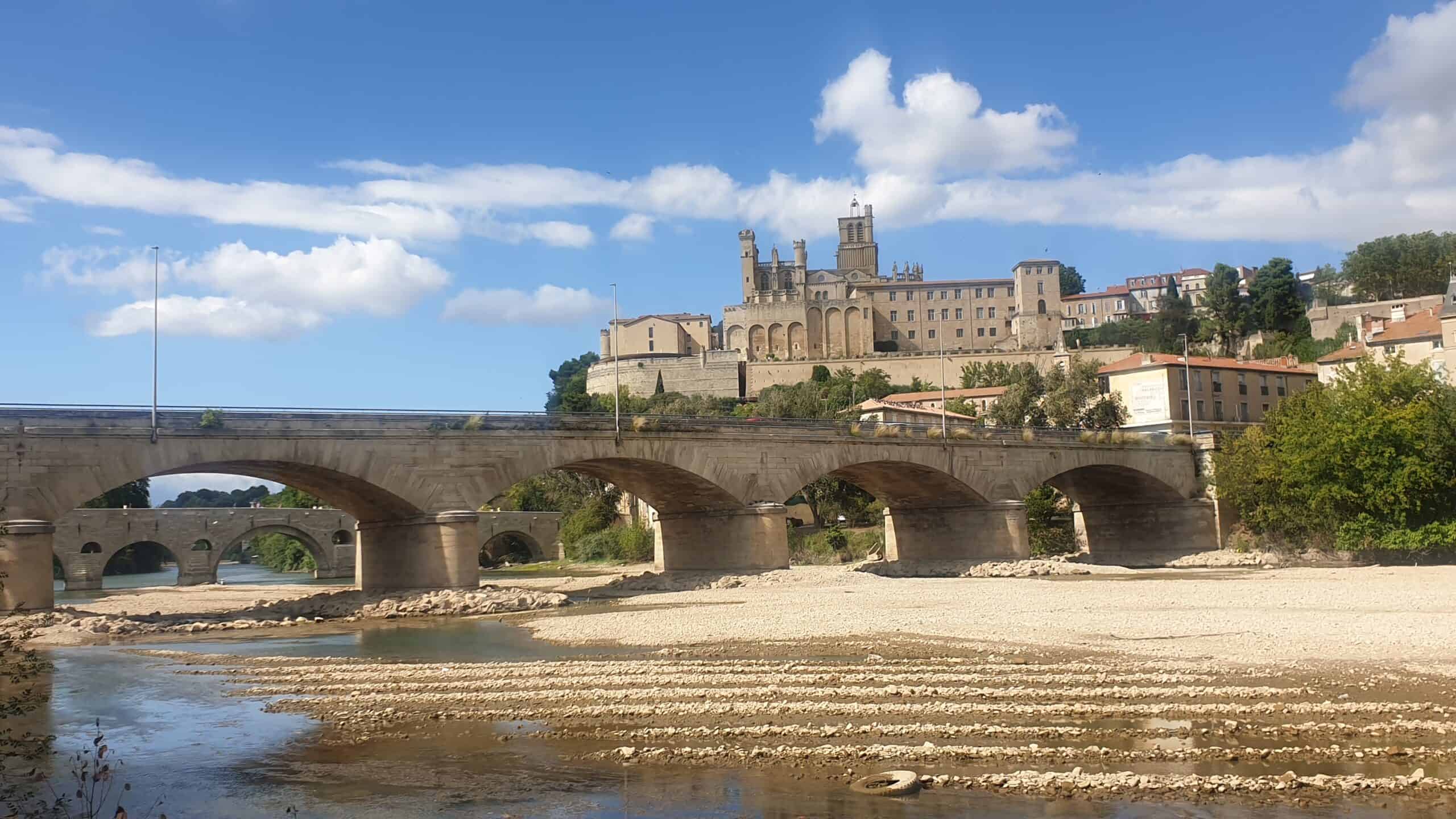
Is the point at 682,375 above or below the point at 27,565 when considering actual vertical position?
above

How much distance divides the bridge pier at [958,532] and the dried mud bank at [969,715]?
3188 cm

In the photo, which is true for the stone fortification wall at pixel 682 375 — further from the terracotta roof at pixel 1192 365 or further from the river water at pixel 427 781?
the river water at pixel 427 781

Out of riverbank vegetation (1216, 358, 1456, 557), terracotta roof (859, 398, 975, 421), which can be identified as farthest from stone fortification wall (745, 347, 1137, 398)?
riverbank vegetation (1216, 358, 1456, 557)

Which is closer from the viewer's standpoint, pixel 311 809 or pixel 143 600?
pixel 311 809

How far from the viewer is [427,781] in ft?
44.1

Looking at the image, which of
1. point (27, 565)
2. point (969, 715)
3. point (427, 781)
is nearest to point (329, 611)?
point (27, 565)

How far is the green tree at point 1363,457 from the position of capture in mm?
48469

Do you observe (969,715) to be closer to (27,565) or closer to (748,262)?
(27,565)

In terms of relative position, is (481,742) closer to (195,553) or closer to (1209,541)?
(1209,541)

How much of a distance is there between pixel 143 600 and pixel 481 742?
43.1 meters

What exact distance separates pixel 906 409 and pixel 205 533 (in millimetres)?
47965

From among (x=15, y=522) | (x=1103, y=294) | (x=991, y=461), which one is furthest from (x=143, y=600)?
(x=1103, y=294)

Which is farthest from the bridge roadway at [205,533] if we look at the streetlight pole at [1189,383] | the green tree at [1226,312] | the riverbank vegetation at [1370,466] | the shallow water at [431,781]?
the green tree at [1226,312]

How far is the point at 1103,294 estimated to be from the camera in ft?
562
